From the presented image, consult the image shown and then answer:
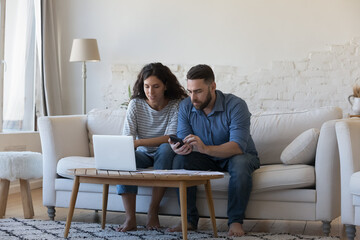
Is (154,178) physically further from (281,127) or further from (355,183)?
(281,127)

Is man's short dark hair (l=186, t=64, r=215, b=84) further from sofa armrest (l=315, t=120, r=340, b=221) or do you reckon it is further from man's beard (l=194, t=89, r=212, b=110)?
sofa armrest (l=315, t=120, r=340, b=221)

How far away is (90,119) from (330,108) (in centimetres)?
173

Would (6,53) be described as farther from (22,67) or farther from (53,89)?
(53,89)

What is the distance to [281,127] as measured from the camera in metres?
3.63

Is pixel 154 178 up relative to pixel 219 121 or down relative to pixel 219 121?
down

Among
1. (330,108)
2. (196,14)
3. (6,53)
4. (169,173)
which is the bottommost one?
(169,173)

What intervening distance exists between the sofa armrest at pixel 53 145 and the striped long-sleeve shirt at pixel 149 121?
52cm

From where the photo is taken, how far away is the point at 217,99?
336 cm

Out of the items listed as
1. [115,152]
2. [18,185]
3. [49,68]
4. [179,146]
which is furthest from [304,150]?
[49,68]

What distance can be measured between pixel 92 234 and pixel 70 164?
2.11ft

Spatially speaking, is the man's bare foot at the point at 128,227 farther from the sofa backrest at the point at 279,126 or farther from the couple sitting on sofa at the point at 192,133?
the sofa backrest at the point at 279,126

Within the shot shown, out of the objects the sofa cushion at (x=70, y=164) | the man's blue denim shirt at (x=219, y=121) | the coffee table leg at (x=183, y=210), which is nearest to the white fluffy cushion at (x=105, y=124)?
the sofa cushion at (x=70, y=164)

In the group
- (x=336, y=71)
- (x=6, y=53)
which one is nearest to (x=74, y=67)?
(x=6, y=53)

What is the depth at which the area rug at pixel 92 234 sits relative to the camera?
3002 millimetres
